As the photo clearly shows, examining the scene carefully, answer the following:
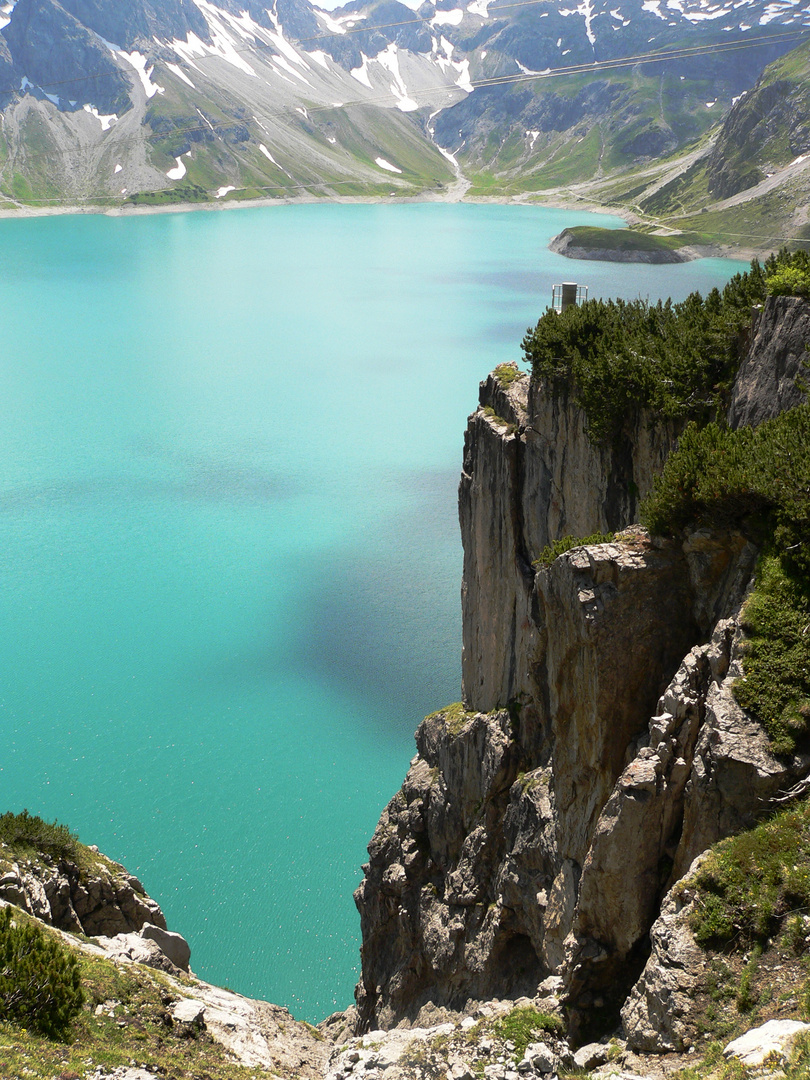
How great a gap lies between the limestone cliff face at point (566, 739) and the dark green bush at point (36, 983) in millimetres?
8104

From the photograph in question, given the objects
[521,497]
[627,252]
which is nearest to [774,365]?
[521,497]

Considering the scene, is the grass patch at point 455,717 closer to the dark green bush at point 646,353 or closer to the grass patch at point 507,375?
the dark green bush at point 646,353

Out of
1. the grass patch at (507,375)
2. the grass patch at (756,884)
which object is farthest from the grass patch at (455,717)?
the grass patch at (756,884)

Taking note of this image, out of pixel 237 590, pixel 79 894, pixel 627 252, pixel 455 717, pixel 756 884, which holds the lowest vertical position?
pixel 79 894

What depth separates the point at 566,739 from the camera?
52.4 ft

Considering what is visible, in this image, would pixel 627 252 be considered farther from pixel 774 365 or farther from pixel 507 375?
pixel 774 365

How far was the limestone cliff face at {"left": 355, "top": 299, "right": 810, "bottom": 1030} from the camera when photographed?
12.4 m

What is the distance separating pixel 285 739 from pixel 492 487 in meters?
16.4

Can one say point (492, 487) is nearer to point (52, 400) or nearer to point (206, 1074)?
point (206, 1074)

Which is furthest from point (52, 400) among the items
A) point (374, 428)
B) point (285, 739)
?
point (285, 739)

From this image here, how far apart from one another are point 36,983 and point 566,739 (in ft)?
32.6

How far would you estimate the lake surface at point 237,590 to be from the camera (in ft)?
99.5

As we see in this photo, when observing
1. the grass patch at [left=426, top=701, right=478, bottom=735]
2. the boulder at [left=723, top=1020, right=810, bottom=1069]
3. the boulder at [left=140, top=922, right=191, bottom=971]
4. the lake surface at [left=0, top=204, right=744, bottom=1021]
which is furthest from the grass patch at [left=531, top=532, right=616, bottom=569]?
the lake surface at [left=0, top=204, right=744, bottom=1021]

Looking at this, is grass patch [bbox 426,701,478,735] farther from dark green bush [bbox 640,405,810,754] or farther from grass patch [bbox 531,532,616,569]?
dark green bush [bbox 640,405,810,754]
